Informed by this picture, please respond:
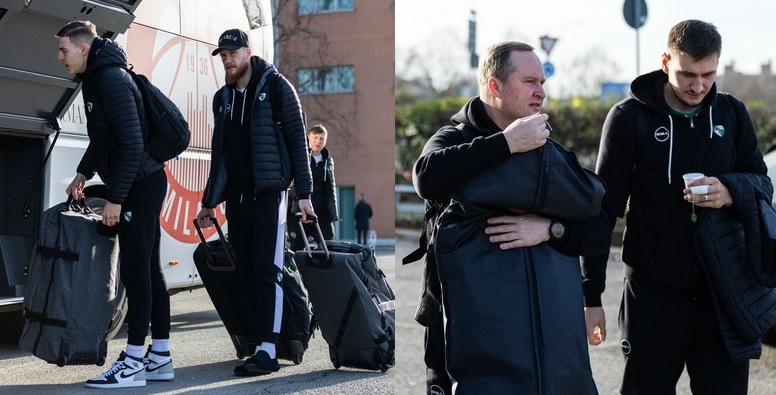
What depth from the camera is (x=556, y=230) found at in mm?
3316

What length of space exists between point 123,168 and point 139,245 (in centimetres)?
42

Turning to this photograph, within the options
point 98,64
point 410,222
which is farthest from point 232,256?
point 410,222

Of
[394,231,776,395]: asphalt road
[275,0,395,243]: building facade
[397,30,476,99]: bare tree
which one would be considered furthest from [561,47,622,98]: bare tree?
[394,231,776,395]: asphalt road

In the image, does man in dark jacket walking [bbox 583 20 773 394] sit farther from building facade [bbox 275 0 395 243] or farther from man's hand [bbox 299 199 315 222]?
building facade [bbox 275 0 395 243]

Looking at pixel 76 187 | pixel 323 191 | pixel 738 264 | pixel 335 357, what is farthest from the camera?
pixel 323 191

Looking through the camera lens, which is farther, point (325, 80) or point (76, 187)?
point (325, 80)

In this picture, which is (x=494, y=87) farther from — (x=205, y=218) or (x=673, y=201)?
(x=205, y=218)

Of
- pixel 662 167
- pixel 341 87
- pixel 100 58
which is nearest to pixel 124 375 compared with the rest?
pixel 100 58

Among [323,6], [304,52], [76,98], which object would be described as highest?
[323,6]

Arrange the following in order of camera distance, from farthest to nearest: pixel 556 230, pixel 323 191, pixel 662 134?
pixel 323 191 → pixel 662 134 → pixel 556 230

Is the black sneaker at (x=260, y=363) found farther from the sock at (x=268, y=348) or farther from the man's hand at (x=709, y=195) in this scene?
the man's hand at (x=709, y=195)

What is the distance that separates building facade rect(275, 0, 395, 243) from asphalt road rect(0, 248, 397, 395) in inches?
494

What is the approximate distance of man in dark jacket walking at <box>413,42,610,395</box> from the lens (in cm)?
317

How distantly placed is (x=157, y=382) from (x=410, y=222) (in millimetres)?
21242
